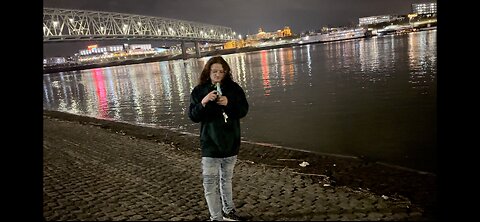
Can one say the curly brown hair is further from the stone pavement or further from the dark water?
the dark water

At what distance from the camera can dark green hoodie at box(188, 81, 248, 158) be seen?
4328 mm

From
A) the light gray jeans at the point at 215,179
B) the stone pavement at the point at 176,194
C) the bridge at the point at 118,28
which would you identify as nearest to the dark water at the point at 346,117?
the stone pavement at the point at 176,194

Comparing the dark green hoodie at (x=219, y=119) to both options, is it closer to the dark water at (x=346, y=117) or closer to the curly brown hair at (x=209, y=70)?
the curly brown hair at (x=209, y=70)

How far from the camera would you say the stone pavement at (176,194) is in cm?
487

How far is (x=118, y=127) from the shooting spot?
14.7m

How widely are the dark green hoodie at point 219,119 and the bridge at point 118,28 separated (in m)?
106

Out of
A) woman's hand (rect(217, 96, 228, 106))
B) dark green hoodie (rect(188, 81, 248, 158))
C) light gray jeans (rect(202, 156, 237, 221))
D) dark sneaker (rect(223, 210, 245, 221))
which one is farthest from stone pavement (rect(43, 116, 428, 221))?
woman's hand (rect(217, 96, 228, 106))

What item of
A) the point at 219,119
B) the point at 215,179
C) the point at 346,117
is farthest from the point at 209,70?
the point at 346,117

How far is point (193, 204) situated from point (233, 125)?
5.20ft

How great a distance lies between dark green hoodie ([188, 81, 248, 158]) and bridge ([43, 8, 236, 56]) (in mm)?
106440

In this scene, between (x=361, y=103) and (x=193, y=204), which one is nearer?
(x=193, y=204)

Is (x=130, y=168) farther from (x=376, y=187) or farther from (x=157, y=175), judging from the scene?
(x=376, y=187)
